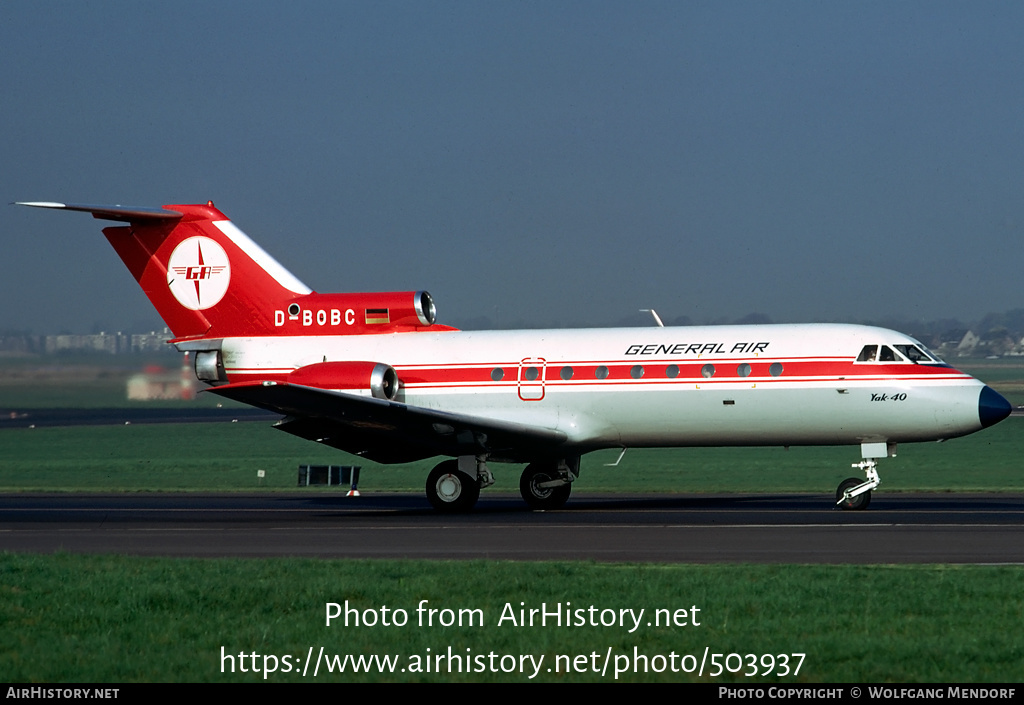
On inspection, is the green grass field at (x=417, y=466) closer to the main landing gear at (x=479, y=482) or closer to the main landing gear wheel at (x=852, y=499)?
the main landing gear at (x=479, y=482)

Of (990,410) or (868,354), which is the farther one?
(868,354)

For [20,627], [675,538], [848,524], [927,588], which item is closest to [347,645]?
[20,627]

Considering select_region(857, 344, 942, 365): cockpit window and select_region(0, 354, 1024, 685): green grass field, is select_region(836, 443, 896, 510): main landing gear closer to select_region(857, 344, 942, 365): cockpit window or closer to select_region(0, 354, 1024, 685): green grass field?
select_region(857, 344, 942, 365): cockpit window

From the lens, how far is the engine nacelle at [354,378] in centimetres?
2889

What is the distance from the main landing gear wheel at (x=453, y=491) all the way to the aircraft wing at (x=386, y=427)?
55 centimetres

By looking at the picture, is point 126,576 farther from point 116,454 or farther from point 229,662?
point 116,454

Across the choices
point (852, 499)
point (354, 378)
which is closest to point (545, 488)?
point (354, 378)

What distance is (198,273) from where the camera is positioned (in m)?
31.6

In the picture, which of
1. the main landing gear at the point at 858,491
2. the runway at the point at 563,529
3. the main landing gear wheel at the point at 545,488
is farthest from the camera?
the main landing gear wheel at the point at 545,488

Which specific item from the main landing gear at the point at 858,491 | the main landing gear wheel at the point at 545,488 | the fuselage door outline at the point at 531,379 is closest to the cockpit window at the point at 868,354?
the main landing gear at the point at 858,491

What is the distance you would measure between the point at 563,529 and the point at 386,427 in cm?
608

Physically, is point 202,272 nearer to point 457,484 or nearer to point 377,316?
point 377,316
